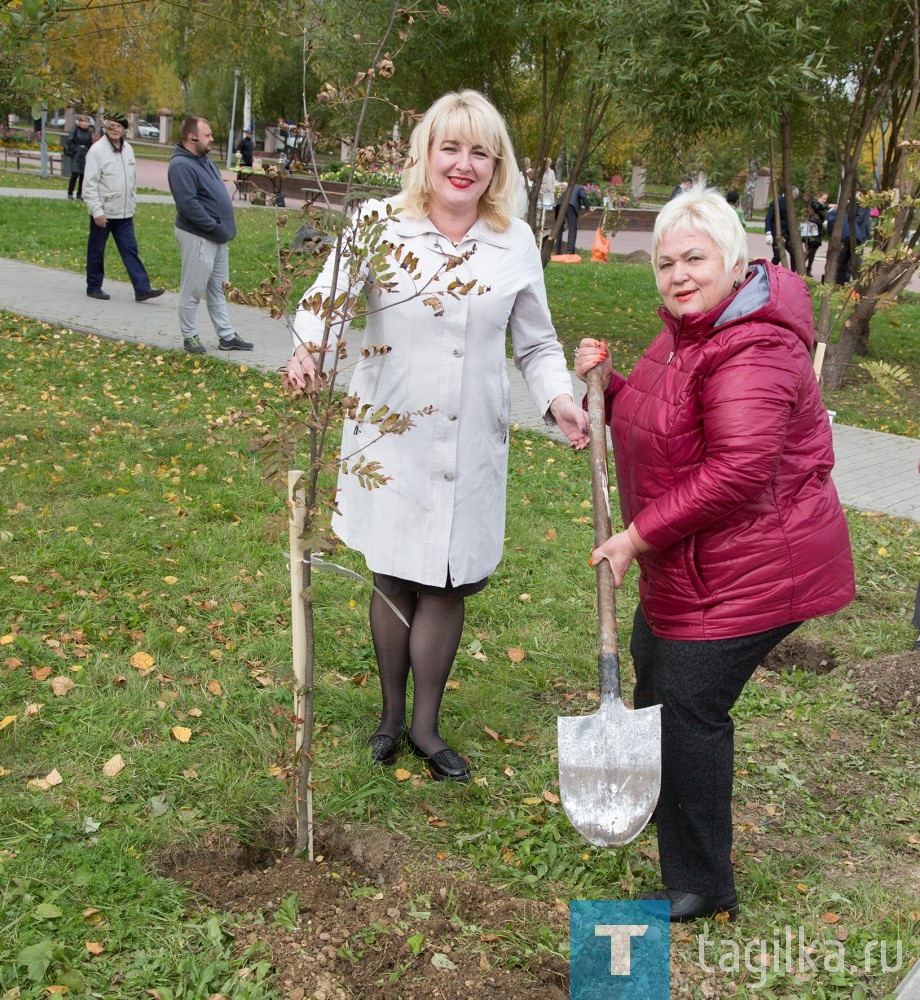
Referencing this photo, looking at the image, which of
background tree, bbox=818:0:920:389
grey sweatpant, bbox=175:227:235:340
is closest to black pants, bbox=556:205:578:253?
background tree, bbox=818:0:920:389

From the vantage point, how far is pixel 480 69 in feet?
41.3

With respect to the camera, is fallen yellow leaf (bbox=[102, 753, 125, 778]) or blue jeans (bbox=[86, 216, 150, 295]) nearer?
fallen yellow leaf (bbox=[102, 753, 125, 778])

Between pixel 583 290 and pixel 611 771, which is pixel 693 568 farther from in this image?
pixel 583 290

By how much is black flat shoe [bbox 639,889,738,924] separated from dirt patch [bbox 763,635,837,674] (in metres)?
1.90

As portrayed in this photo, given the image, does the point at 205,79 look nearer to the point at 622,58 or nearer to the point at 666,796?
the point at 622,58

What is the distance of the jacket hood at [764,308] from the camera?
250 centimetres

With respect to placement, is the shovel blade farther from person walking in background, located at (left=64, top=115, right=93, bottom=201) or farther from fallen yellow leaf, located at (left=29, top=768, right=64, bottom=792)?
person walking in background, located at (left=64, top=115, right=93, bottom=201)

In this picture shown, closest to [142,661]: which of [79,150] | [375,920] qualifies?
[375,920]

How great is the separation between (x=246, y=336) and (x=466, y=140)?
7988 mm

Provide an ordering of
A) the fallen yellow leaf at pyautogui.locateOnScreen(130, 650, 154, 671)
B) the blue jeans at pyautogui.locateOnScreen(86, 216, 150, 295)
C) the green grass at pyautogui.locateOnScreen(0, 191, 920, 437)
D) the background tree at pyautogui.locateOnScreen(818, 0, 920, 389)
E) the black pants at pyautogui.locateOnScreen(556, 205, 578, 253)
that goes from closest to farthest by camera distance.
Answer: the fallen yellow leaf at pyautogui.locateOnScreen(130, 650, 154, 671) → the background tree at pyautogui.locateOnScreen(818, 0, 920, 389) → the green grass at pyautogui.locateOnScreen(0, 191, 920, 437) → the blue jeans at pyautogui.locateOnScreen(86, 216, 150, 295) → the black pants at pyautogui.locateOnScreen(556, 205, 578, 253)

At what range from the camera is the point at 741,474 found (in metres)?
2.42

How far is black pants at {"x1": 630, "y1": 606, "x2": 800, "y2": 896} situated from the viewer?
2.65 m

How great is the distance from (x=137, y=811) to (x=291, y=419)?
1.35 metres

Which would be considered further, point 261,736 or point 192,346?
point 192,346
